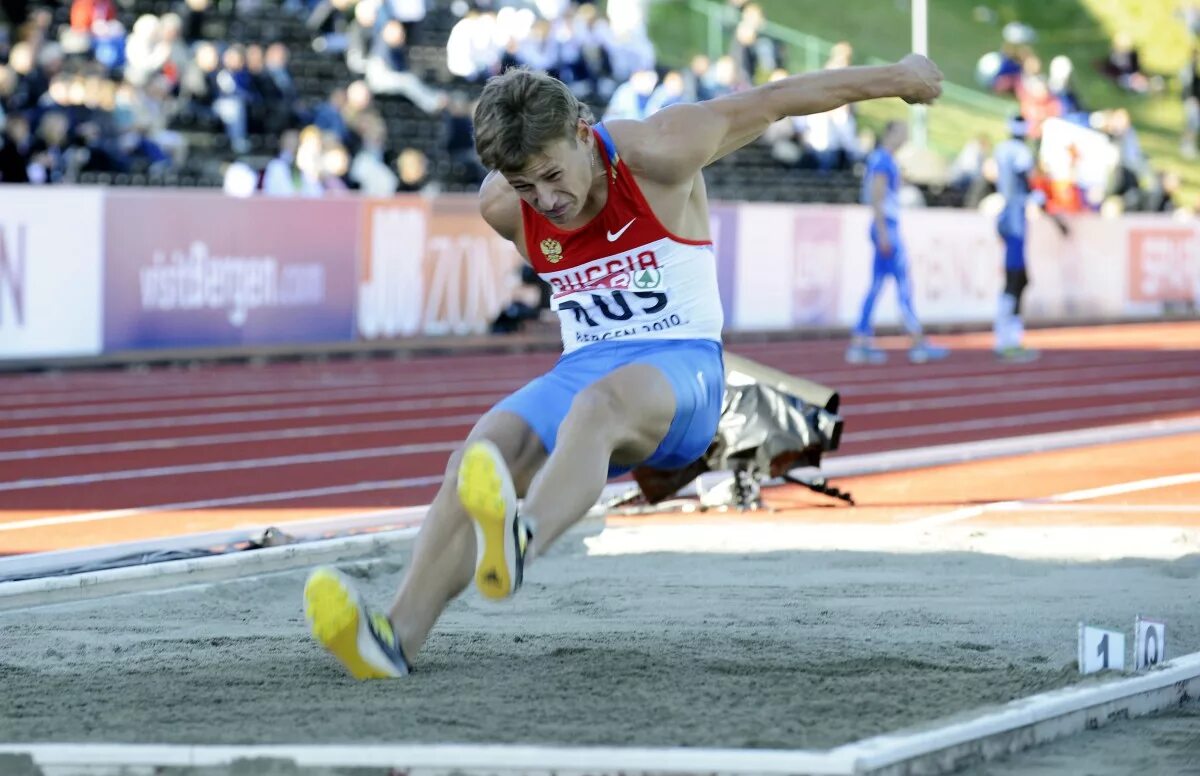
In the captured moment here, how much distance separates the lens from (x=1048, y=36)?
39594 millimetres

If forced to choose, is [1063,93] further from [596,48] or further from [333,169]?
[333,169]

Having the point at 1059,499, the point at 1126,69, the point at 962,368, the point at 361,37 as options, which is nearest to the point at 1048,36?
the point at 1126,69

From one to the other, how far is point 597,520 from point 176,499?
2207 mm

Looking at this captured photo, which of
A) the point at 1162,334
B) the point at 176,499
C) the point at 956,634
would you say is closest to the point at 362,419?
the point at 176,499

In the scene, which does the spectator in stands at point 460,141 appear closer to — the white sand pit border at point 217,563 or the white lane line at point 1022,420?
the white lane line at point 1022,420

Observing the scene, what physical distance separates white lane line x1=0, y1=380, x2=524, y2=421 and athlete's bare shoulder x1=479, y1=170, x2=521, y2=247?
24.7 feet

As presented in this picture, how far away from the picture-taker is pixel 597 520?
771 cm

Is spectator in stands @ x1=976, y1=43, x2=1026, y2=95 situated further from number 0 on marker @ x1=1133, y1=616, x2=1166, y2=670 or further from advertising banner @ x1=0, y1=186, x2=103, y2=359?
number 0 on marker @ x1=1133, y1=616, x2=1166, y2=670

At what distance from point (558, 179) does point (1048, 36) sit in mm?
36867

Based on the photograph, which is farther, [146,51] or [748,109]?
[146,51]

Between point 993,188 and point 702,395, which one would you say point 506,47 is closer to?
point 993,188

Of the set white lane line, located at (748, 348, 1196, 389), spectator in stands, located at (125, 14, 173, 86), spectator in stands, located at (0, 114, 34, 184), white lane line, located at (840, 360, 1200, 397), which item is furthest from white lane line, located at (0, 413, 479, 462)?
spectator in stands, located at (125, 14, 173, 86)

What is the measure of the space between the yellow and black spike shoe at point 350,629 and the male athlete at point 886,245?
37.2ft

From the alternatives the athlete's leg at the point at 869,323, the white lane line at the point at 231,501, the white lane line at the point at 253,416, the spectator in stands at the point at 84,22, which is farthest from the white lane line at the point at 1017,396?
the spectator in stands at the point at 84,22
